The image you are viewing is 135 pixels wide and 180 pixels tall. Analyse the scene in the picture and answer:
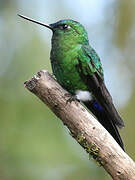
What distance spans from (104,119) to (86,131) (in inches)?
28.5

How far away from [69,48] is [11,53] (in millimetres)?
4465

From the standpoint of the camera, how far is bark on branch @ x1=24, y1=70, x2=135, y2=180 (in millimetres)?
4086

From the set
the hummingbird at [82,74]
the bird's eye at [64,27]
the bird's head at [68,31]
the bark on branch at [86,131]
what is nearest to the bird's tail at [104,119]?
the hummingbird at [82,74]

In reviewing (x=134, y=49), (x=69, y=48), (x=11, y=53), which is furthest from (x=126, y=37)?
(x=69, y=48)

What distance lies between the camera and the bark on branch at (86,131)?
4086mm

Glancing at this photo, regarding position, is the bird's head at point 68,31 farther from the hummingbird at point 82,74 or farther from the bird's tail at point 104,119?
the bird's tail at point 104,119

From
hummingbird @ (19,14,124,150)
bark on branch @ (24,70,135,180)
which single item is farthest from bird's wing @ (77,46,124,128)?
bark on branch @ (24,70,135,180)

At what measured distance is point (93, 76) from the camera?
4.89 m

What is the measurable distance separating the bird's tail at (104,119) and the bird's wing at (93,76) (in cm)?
8

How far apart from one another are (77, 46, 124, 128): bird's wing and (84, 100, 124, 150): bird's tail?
79 mm

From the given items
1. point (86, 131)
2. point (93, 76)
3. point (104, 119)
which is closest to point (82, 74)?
point (93, 76)

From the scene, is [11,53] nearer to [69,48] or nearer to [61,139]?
[61,139]

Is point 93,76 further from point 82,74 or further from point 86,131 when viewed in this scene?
point 86,131

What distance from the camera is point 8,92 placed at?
28.7 ft
